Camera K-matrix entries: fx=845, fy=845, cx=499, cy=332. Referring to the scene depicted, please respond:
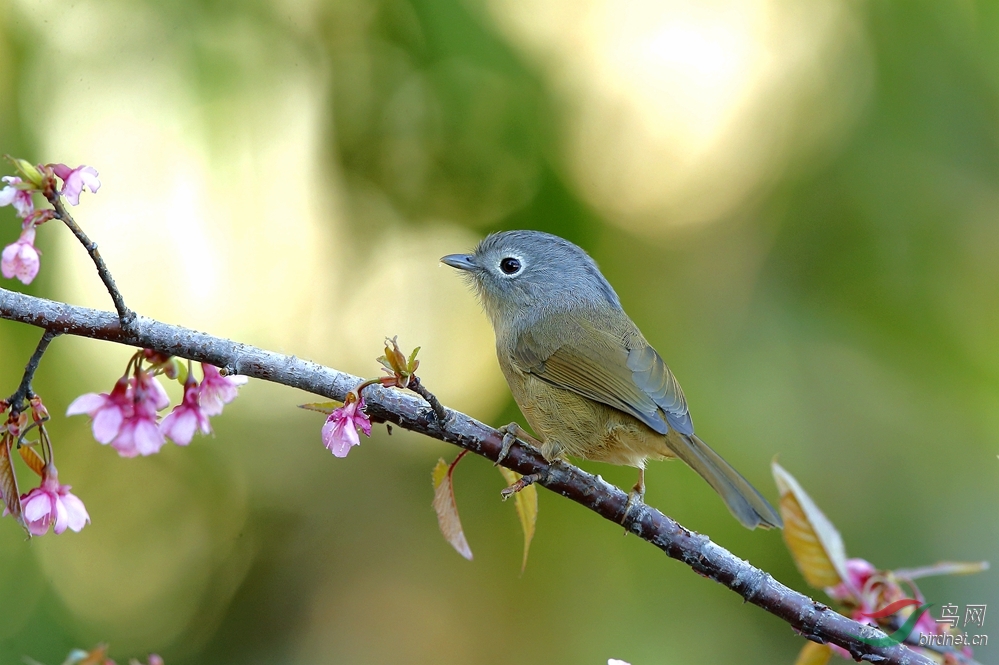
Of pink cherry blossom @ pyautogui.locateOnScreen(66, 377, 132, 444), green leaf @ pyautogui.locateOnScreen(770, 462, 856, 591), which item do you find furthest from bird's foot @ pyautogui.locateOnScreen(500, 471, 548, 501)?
pink cherry blossom @ pyautogui.locateOnScreen(66, 377, 132, 444)

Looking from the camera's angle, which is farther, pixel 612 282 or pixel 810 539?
pixel 612 282

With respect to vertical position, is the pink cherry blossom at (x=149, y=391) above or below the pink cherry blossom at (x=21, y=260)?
below

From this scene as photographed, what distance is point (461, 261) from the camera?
3.91 m

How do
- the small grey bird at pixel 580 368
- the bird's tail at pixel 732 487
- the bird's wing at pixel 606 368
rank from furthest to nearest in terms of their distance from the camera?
the bird's wing at pixel 606 368 → the small grey bird at pixel 580 368 → the bird's tail at pixel 732 487

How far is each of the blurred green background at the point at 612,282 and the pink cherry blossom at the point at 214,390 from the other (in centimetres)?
206

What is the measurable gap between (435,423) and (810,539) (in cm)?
105

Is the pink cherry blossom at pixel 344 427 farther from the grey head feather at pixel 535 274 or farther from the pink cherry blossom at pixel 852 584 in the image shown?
the grey head feather at pixel 535 274

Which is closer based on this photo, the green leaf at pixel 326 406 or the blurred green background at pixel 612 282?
the green leaf at pixel 326 406

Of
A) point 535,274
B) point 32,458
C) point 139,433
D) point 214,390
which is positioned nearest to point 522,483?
point 214,390

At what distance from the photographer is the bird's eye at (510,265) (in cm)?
392

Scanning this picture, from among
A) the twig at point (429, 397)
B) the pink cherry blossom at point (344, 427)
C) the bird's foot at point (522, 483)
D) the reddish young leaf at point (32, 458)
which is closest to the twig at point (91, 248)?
the reddish young leaf at point (32, 458)

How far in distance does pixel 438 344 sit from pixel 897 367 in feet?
7.54

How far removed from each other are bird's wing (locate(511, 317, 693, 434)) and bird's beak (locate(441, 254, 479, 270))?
0.51m

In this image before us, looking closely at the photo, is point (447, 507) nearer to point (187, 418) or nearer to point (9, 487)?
point (187, 418)
